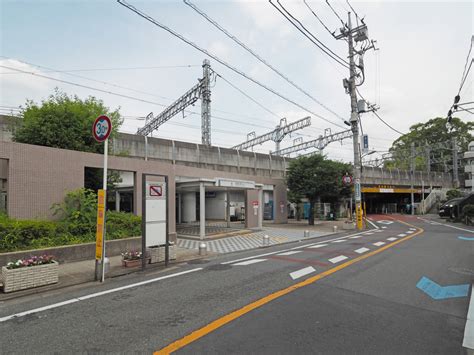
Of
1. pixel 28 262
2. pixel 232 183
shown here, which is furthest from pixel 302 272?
pixel 232 183

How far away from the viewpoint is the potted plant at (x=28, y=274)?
5.95 metres

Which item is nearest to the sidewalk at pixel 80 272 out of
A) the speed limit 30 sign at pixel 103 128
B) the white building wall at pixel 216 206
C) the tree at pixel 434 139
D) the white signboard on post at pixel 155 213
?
the white signboard on post at pixel 155 213

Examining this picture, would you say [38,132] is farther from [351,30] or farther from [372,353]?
[351,30]

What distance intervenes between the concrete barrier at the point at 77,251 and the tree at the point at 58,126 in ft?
17.3

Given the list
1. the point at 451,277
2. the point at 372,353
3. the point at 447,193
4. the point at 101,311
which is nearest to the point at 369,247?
the point at 451,277

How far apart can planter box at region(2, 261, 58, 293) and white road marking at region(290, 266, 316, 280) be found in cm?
552

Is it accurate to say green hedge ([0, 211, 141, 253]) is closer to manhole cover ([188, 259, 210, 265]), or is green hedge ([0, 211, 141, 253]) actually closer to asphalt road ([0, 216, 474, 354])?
manhole cover ([188, 259, 210, 265])

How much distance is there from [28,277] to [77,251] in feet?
9.18

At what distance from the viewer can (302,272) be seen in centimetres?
734

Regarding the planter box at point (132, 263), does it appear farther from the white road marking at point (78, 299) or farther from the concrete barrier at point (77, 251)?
the concrete barrier at point (77, 251)

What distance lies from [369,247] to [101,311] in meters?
Answer: 10.5

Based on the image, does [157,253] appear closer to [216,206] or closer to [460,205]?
[216,206]

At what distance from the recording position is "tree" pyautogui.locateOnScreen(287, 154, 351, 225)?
23.0 meters

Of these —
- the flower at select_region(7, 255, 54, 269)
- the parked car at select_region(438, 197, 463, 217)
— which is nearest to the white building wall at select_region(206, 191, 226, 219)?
the parked car at select_region(438, 197, 463, 217)
